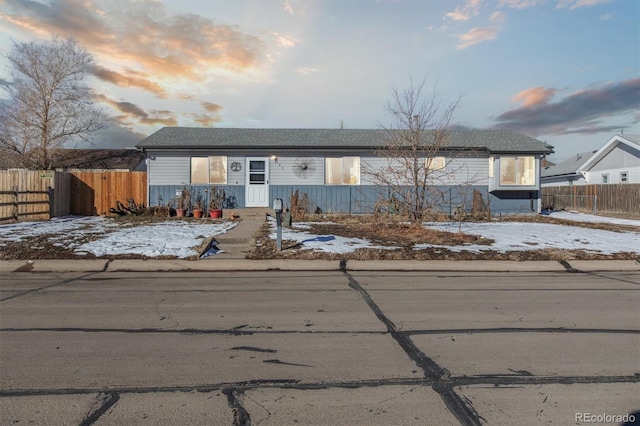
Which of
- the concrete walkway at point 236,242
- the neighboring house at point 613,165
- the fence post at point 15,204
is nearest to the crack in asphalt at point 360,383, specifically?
the concrete walkway at point 236,242

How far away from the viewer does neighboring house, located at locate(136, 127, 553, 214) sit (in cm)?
2122

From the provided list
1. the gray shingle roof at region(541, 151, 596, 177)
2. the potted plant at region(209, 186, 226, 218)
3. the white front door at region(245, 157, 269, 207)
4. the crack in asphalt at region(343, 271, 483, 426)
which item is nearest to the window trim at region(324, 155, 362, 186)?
the white front door at region(245, 157, 269, 207)

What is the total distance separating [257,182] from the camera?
2147 cm

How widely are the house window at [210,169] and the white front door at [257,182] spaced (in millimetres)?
1226

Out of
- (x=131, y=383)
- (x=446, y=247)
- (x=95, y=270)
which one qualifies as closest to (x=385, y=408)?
(x=131, y=383)

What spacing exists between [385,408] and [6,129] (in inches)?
1448

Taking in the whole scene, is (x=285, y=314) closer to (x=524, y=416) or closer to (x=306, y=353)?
(x=306, y=353)

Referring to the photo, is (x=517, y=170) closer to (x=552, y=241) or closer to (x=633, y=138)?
(x=552, y=241)

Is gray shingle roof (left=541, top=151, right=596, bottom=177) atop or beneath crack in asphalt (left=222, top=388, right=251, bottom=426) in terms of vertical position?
atop

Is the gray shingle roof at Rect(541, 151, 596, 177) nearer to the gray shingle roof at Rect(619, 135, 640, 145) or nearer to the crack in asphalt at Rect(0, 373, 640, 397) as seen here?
the gray shingle roof at Rect(619, 135, 640, 145)

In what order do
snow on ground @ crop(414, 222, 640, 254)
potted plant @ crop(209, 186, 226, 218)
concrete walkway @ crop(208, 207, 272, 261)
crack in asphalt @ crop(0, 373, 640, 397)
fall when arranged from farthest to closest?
1. potted plant @ crop(209, 186, 226, 218)
2. snow on ground @ crop(414, 222, 640, 254)
3. concrete walkway @ crop(208, 207, 272, 261)
4. crack in asphalt @ crop(0, 373, 640, 397)

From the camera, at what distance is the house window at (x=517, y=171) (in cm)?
2219

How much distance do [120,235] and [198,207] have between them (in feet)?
24.0

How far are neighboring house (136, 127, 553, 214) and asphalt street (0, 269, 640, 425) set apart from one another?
46.1 feet
